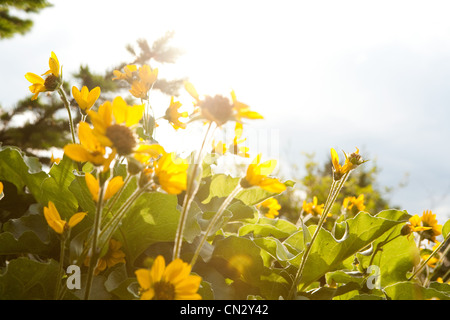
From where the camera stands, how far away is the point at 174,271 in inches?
21.7

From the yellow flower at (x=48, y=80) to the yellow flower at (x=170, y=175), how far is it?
24.6 inches

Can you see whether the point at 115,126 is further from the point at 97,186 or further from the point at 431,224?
the point at 431,224

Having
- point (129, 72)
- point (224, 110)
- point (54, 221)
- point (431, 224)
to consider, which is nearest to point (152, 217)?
point (54, 221)

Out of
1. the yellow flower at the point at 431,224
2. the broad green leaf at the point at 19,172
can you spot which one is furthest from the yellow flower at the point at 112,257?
the yellow flower at the point at 431,224

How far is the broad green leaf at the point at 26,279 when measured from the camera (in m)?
0.66

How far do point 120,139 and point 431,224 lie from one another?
1.15 m

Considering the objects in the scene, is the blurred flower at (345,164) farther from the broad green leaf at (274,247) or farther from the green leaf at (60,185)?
the green leaf at (60,185)

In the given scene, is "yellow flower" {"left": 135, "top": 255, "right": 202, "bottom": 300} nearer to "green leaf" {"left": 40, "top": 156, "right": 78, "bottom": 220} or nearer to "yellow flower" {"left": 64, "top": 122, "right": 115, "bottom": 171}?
"yellow flower" {"left": 64, "top": 122, "right": 115, "bottom": 171}

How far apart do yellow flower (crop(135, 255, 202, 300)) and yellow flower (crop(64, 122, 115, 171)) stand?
169mm

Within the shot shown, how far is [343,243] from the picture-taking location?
868mm

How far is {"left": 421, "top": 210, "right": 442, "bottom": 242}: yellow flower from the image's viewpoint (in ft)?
4.21
